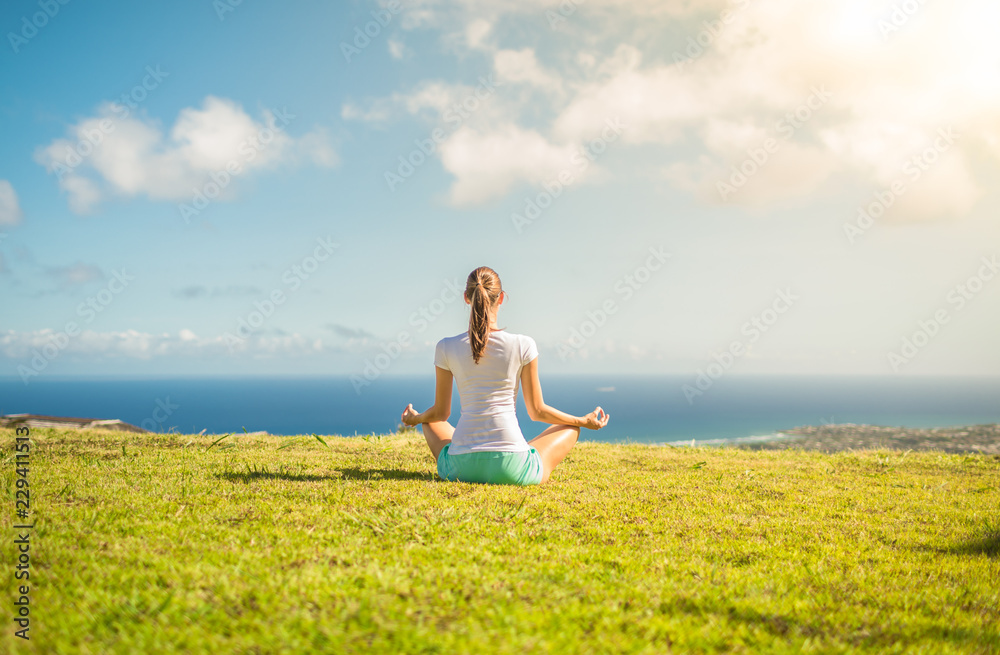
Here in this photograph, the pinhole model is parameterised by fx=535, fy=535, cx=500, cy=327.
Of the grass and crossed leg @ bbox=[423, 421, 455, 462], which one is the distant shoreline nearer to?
the grass

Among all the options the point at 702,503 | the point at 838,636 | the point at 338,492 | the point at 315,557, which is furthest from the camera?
the point at 702,503

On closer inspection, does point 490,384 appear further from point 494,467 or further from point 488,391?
point 494,467

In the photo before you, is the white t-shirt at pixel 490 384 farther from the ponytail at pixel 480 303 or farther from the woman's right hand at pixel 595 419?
the woman's right hand at pixel 595 419

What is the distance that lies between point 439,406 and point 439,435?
601mm

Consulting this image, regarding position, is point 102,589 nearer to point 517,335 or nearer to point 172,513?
point 172,513

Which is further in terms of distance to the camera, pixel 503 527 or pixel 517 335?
pixel 517 335

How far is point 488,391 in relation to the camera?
7105 mm

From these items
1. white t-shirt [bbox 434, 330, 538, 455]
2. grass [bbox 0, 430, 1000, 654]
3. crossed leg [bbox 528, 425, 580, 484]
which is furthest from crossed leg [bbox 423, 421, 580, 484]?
white t-shirt [bbox 434, 330, 538, 455]

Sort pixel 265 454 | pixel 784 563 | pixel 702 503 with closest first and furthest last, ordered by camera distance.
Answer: pixel 784 563 → pixel 702 503 → pixel 265 454

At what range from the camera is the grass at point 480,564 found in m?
3.30

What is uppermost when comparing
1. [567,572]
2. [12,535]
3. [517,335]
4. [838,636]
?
[517,335]

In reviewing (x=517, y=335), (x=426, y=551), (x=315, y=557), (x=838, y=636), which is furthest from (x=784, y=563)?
(x=315, y=557)

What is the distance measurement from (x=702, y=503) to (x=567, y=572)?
376 cm

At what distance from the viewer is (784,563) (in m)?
5.08
